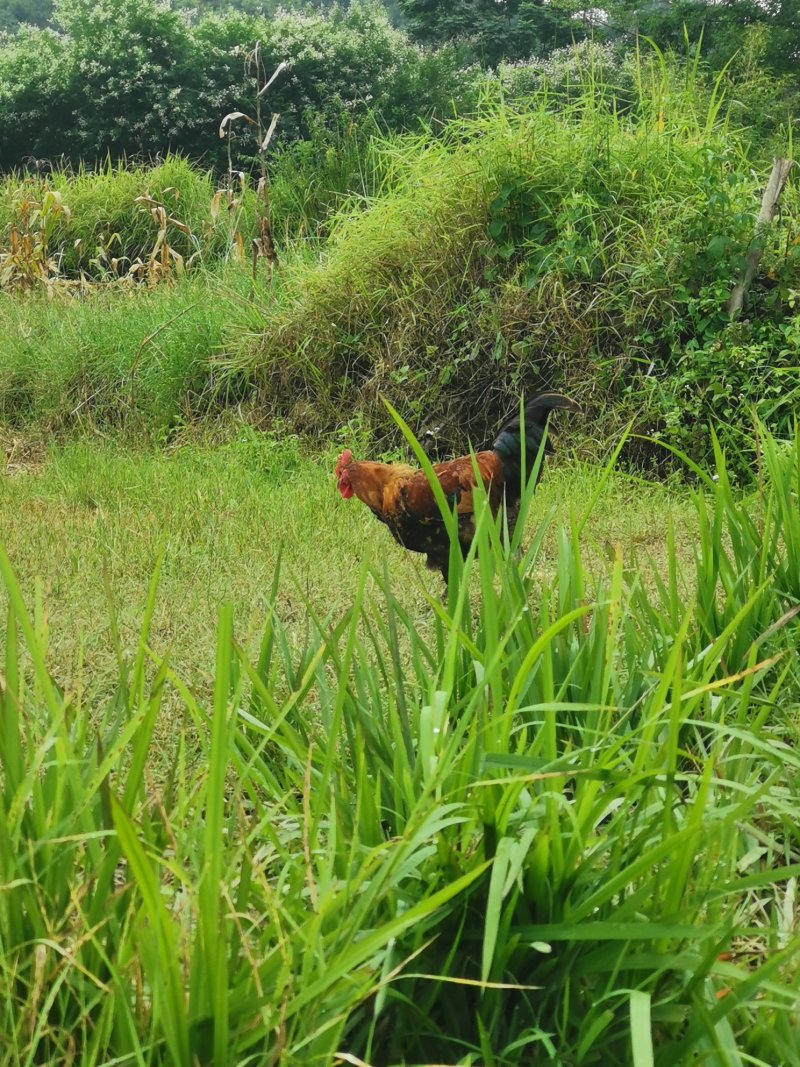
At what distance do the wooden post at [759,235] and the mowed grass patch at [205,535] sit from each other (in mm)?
1163

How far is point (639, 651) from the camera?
238cm

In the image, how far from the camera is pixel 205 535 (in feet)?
15.1

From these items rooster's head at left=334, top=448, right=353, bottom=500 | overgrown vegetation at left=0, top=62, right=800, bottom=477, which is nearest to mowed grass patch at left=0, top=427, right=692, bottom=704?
rooster's head at left=334, top=448, right=353, bottom=500

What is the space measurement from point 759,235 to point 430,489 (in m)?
3.12

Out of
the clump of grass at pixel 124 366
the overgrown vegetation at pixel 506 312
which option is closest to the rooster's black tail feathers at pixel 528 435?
the overgrown vegetation at pixel 506 312

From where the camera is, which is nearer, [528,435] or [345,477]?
[345,477]

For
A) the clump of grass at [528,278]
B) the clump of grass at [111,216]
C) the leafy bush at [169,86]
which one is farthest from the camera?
the leafy bush at [169,86]

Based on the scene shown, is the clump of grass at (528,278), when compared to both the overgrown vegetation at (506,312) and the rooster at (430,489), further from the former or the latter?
the rooster at (430,489)

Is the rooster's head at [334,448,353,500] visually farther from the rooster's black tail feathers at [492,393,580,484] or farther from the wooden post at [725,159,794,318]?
the wooden post at [725,159,794,318]

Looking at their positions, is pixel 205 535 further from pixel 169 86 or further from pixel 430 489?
pixel 169 86

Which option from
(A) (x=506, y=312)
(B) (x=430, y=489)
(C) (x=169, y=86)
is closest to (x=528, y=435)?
(B) (x=430, y=489)

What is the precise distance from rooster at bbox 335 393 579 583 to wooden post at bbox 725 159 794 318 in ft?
8.09

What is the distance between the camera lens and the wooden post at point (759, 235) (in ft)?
19.0

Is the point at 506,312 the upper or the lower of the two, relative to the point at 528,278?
lower
